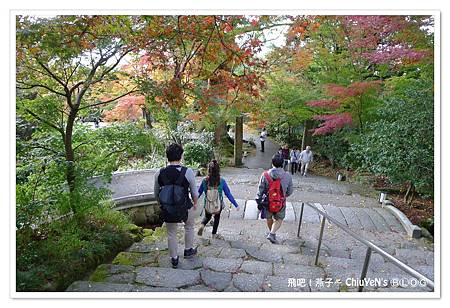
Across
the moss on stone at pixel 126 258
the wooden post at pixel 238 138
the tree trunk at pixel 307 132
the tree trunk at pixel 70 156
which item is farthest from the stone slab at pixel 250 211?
the tree trunk at pixel 307 132

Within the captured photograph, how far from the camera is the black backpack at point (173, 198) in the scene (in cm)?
297

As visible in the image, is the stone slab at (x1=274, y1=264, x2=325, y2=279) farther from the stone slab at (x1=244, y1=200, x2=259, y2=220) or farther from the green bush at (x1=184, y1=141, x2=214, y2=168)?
the green bush at (x1=184, y1=141, x2=214, y2=168)

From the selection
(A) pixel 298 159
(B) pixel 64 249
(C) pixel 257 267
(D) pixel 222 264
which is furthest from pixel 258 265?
(A) pixel 298 159

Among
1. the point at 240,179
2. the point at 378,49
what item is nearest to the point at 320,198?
the point at 240,179

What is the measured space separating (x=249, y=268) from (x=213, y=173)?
1.24m

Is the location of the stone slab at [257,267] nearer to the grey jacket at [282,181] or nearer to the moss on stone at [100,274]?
the grey jacket at [282,181]

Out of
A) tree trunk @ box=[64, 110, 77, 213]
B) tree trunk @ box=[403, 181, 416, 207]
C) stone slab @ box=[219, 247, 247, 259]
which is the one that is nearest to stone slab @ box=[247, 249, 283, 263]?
stone slab @ box=[219, 247, 247, 259]

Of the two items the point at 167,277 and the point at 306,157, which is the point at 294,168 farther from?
the point at 167,277

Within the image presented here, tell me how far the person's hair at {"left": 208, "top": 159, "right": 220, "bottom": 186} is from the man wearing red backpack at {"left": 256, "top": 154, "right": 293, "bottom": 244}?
571 millimetres

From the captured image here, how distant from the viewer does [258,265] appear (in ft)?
10.5
